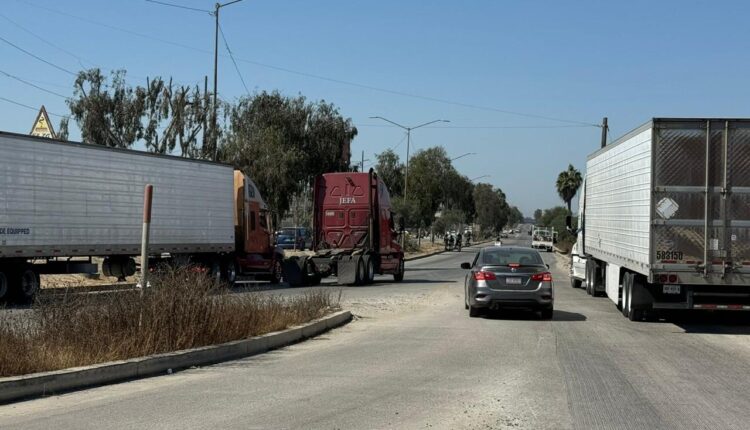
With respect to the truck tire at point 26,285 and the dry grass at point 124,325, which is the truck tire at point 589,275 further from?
the truck tire at point 26,285

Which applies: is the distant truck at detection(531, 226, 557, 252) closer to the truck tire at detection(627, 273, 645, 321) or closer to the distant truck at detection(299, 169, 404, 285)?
the distant truck at detection(299, 169, 404, 285)

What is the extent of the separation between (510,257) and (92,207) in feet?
37.6

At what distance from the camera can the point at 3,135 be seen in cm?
1864

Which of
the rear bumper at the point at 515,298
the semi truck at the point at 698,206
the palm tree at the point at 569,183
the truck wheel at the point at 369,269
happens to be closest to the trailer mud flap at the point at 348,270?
the truck wheel at the point at 369,269

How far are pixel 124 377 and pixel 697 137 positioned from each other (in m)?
11.3

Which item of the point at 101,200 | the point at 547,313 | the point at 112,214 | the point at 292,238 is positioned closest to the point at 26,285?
the point at 101,200

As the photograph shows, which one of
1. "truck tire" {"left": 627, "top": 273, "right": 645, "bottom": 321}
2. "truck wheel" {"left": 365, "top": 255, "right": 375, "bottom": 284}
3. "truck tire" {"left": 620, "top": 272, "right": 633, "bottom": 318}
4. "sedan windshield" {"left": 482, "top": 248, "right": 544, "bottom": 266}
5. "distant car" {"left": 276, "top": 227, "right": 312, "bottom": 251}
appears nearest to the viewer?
"truck tire" {"left": 627, "top": 273, "right": 645, "bottom": 321}

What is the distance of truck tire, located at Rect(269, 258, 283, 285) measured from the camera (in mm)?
30609

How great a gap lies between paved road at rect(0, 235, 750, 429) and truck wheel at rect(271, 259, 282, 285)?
616 inches

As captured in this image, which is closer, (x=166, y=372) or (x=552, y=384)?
(x=552, y=384)

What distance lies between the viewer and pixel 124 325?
10.6 meters

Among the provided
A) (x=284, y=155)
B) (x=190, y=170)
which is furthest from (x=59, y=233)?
(x=284, y=155)

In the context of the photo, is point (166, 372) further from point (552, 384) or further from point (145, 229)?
point (552, 384)

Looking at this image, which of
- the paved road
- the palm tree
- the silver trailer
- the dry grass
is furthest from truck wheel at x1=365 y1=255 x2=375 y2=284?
the palm tree
